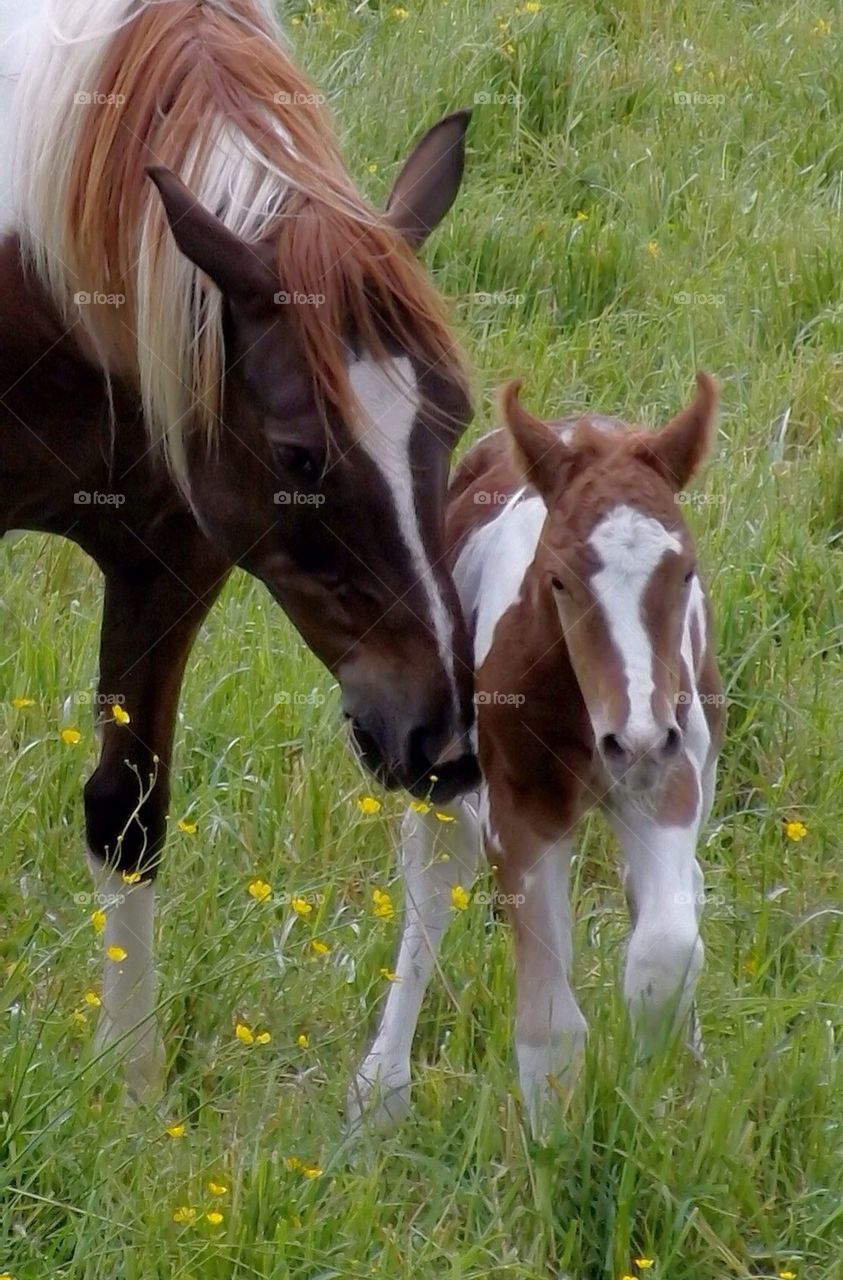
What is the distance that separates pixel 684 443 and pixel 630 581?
313 mm

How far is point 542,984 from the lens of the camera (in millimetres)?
2770

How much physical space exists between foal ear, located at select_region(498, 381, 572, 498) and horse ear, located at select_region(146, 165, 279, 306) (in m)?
0.42

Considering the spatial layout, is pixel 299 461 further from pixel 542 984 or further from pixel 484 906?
pixel 484 906

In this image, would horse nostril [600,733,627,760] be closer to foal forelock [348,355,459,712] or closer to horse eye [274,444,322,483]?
foal forelock [348,355,459,712]

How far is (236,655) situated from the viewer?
4.23m

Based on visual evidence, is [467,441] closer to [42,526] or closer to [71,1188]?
[42,526]

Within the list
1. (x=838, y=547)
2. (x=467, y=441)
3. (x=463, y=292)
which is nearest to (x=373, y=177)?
(x=463, y=292)

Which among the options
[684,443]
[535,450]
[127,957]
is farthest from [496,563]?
[127,957]

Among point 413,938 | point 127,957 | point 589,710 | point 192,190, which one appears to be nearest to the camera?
point 589,710

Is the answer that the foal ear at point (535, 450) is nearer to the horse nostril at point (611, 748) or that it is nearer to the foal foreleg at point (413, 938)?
the horse nostril at point (611, 748)

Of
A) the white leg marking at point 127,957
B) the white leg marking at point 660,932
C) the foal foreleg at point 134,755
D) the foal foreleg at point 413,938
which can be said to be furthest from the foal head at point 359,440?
the white leg marking at point 127,957

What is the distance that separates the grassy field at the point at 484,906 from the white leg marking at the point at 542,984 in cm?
7

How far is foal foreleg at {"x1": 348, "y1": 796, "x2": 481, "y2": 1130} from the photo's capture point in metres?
2.98

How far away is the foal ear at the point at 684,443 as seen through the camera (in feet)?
8.93
